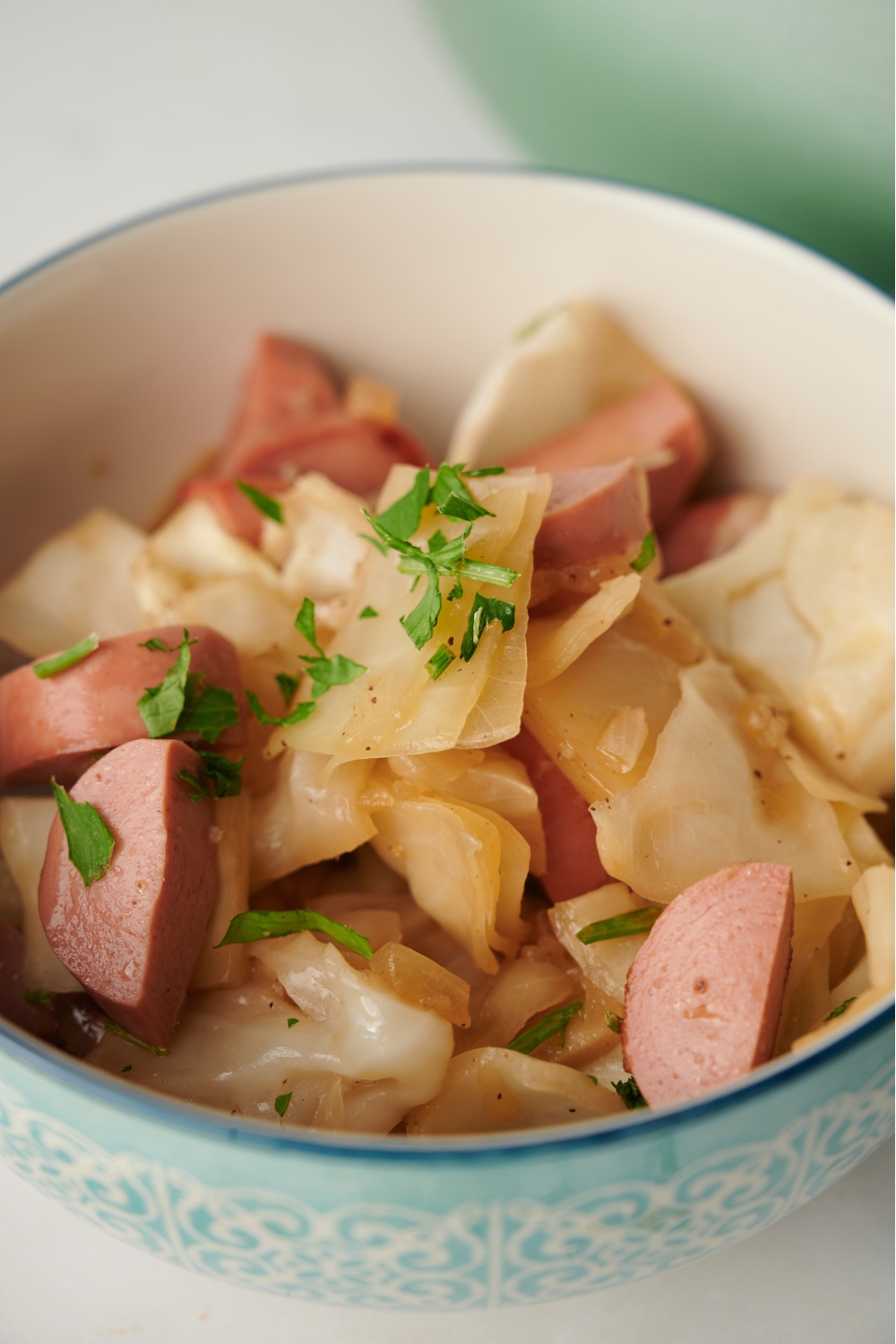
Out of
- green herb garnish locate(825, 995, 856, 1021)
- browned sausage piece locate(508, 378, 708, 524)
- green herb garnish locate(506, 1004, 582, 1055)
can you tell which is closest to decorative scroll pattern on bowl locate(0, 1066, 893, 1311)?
green herb garnish locate(825, 995, 856, 1021)

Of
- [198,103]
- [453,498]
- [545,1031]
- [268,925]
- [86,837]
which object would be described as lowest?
[545,1031]

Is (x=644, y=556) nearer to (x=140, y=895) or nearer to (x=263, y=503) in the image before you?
(x=263, y=503)

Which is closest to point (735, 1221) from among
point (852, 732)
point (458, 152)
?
point (852, 732)

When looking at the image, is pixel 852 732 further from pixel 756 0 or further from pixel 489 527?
pixel 756 0

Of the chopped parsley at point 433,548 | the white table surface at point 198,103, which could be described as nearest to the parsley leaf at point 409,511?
the chopped parsley at point 433,548

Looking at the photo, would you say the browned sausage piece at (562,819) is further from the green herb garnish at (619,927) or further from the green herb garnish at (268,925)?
the green herb garnish at (268,925)

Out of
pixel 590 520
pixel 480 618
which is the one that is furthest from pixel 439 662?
pixel 590 520

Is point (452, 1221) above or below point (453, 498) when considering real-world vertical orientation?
below

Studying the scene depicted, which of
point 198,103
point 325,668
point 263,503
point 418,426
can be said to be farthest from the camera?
point 198,103
